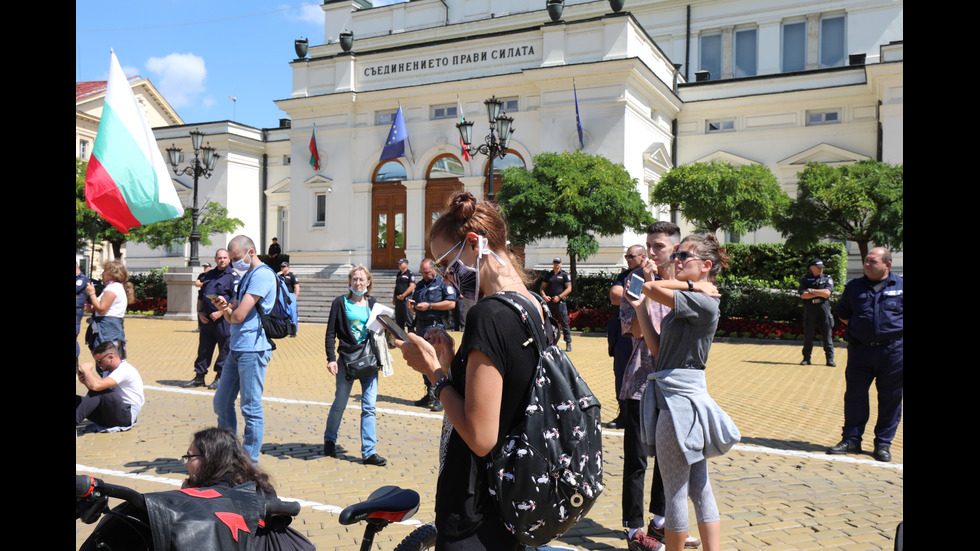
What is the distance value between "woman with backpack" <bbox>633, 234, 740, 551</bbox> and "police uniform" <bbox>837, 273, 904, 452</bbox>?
13.6 ft

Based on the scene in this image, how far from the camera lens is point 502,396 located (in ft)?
7.59

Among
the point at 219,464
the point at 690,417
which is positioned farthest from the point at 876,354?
the point at 219,464

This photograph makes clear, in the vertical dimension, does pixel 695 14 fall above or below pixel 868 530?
above

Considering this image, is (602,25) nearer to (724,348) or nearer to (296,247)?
(724,348)

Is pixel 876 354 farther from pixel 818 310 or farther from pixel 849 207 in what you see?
pixel 849 207

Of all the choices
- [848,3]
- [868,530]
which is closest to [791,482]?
[868,530]

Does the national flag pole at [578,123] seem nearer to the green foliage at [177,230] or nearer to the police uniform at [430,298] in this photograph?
the police uniform at [430,298]

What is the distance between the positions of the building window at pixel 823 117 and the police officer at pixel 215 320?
2407 centimetres

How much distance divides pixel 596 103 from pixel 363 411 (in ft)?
66.8

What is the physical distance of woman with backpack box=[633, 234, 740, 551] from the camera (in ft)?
12.3

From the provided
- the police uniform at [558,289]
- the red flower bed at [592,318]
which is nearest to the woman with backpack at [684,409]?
the police uniform at [558,289]

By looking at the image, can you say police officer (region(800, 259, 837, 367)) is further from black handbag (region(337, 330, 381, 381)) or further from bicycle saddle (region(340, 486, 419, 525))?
bicycle saddle (region(340, 486, 419, 525))

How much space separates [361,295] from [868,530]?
Result: 478 cm
